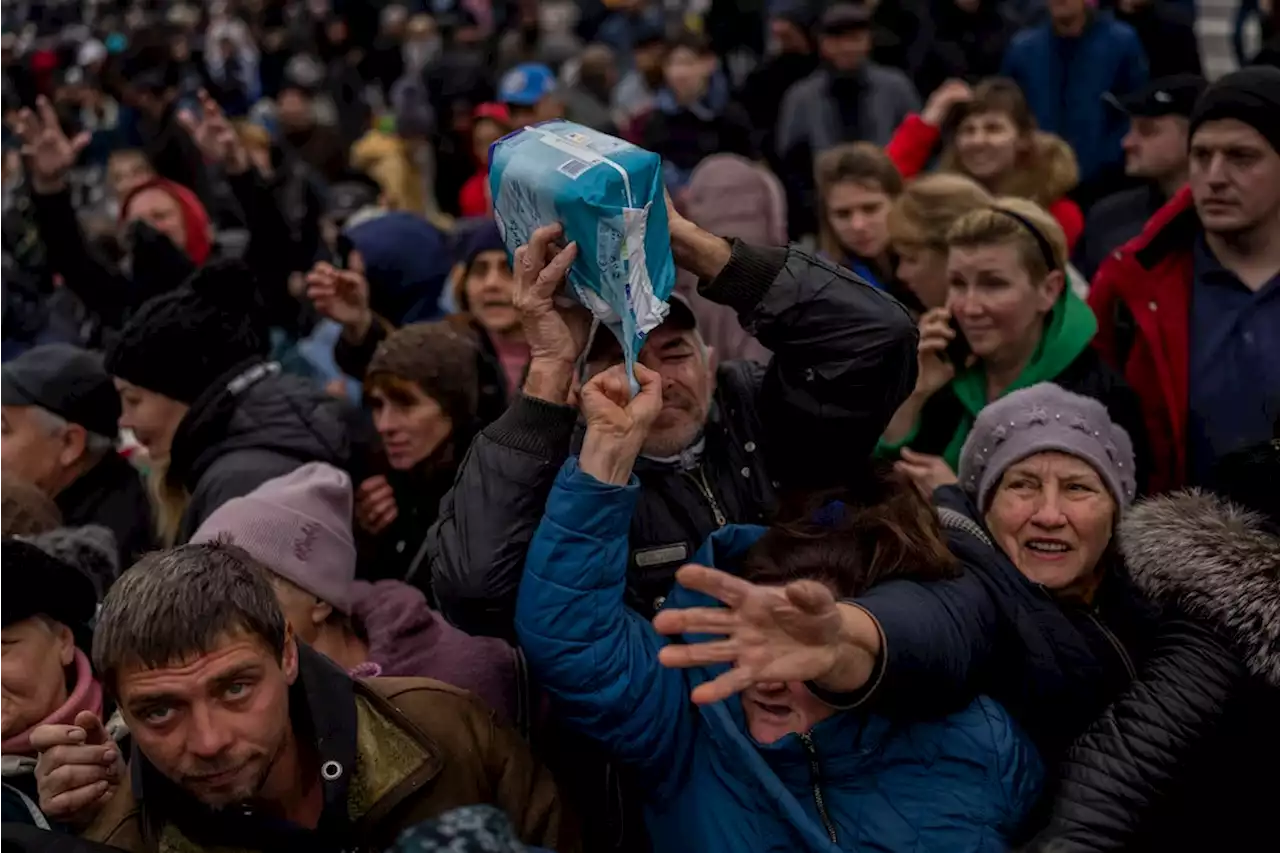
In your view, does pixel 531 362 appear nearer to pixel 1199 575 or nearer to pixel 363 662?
pixel 363 662

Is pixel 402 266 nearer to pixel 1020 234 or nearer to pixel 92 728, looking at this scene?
pixel 1020 234

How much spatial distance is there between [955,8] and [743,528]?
7.90 meters

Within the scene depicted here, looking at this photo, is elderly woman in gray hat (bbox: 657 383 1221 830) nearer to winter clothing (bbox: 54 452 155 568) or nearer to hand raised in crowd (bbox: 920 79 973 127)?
winter clothing (bbox: 54 452 155 568)

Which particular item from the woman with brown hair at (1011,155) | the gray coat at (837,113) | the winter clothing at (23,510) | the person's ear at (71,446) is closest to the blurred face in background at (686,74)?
the gray coat at (837,113)

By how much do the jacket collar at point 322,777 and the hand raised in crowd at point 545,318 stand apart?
0.59 meters

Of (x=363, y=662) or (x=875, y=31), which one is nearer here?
(x=363, y=662)

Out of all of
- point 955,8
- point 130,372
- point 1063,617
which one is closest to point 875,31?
point 955,8

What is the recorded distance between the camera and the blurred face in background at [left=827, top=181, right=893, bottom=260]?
5172mm

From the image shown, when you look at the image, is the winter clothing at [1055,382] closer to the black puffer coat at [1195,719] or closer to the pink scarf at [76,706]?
the black puffer coat at [1195,719]

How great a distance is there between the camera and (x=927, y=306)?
14.6 feet

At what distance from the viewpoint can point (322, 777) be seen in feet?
7.50

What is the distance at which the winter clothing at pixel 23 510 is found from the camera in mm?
3330

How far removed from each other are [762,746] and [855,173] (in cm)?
324

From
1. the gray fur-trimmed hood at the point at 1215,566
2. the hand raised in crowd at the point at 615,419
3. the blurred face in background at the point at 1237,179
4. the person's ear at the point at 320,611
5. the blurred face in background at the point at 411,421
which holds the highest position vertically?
the blurred face in background at the point at 1237,179
